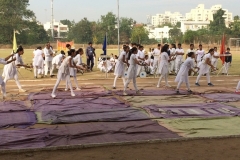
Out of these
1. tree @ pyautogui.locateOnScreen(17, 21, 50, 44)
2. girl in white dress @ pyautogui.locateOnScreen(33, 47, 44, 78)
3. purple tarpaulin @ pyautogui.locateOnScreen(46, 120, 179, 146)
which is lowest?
purple tarpaulin @ pyautogui.locateOnScreen(46, 120, 179, 146)

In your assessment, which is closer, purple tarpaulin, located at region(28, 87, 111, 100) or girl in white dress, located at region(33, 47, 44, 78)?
purple tarpaulin, located at region(28, 87, 111, 100)

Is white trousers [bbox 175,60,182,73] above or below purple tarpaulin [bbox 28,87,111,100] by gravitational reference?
above

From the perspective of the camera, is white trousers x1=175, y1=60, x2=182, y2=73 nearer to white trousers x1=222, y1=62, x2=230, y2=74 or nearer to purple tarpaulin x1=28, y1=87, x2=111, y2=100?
white trousers x1=222, y1=62, x2=230, y2=74

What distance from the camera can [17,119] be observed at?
320 inches

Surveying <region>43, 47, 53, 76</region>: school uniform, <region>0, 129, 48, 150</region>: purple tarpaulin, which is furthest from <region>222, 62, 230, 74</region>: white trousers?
<region>0, 129, 48, 150</region>: purple tarpaulin

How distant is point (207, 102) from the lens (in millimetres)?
10609

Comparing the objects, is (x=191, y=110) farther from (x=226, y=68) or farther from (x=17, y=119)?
(x=226, y=68)

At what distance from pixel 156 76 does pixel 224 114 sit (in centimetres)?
968

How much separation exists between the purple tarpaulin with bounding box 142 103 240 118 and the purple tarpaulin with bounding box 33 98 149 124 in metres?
0.44

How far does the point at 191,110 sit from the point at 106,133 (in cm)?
322

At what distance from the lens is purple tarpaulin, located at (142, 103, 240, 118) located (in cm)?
875

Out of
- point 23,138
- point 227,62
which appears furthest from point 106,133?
point 227,62

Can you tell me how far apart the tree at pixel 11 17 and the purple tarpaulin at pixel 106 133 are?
6225cm

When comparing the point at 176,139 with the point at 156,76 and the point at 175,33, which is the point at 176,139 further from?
the point at 175,33
